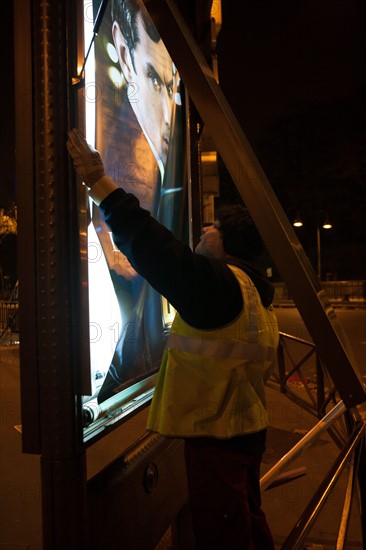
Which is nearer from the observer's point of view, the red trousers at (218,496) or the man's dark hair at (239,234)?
the red trousers at (218,496)

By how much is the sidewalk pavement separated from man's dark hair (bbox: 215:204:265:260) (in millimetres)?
1941

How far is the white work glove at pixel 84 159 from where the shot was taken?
152 centimetres

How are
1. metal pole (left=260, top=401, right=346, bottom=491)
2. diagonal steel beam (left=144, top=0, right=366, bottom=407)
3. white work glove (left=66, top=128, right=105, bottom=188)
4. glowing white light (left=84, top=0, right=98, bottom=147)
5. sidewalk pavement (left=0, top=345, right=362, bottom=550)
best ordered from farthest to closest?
sidewalk pavement (left=0, top=345, right=362, bottom=550) → metal pole (left=260, top=401, right=346, bottom=491) → glowing white light (left=84, top=0, right=98, bottom=147) → white work glove (left=66, top=128, right=105, bottom=188) → diagonal steel beam (left=144, top=0, right=366, bottom=407)

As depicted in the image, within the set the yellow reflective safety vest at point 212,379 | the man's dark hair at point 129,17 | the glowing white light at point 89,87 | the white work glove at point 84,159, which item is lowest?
the yellow reflective safety vest at point 212,379

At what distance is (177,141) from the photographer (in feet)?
10.1

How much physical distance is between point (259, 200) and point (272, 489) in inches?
132

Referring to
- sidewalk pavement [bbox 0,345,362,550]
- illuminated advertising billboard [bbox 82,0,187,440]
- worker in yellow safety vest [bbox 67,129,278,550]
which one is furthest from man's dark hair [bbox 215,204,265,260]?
sidewalk pavement [bbox 0,345,362,550]

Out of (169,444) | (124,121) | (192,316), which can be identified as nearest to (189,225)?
(124,121)

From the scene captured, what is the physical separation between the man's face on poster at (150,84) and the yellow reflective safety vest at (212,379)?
112cm

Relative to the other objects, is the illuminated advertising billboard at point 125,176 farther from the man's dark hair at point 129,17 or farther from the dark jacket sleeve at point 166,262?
the dark jacket sleeve at point 166,262

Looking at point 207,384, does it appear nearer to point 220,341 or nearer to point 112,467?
point 220,341

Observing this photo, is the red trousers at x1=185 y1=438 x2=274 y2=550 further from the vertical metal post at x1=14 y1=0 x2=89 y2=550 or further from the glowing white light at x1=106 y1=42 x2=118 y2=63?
the glowing white light at x1=106 y1=42 x2=118 y2=63

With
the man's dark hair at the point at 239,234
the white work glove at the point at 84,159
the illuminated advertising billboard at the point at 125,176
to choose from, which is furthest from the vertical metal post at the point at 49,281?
the man's dark hair at the point at 239,234

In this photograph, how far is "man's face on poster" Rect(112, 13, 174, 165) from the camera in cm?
223
